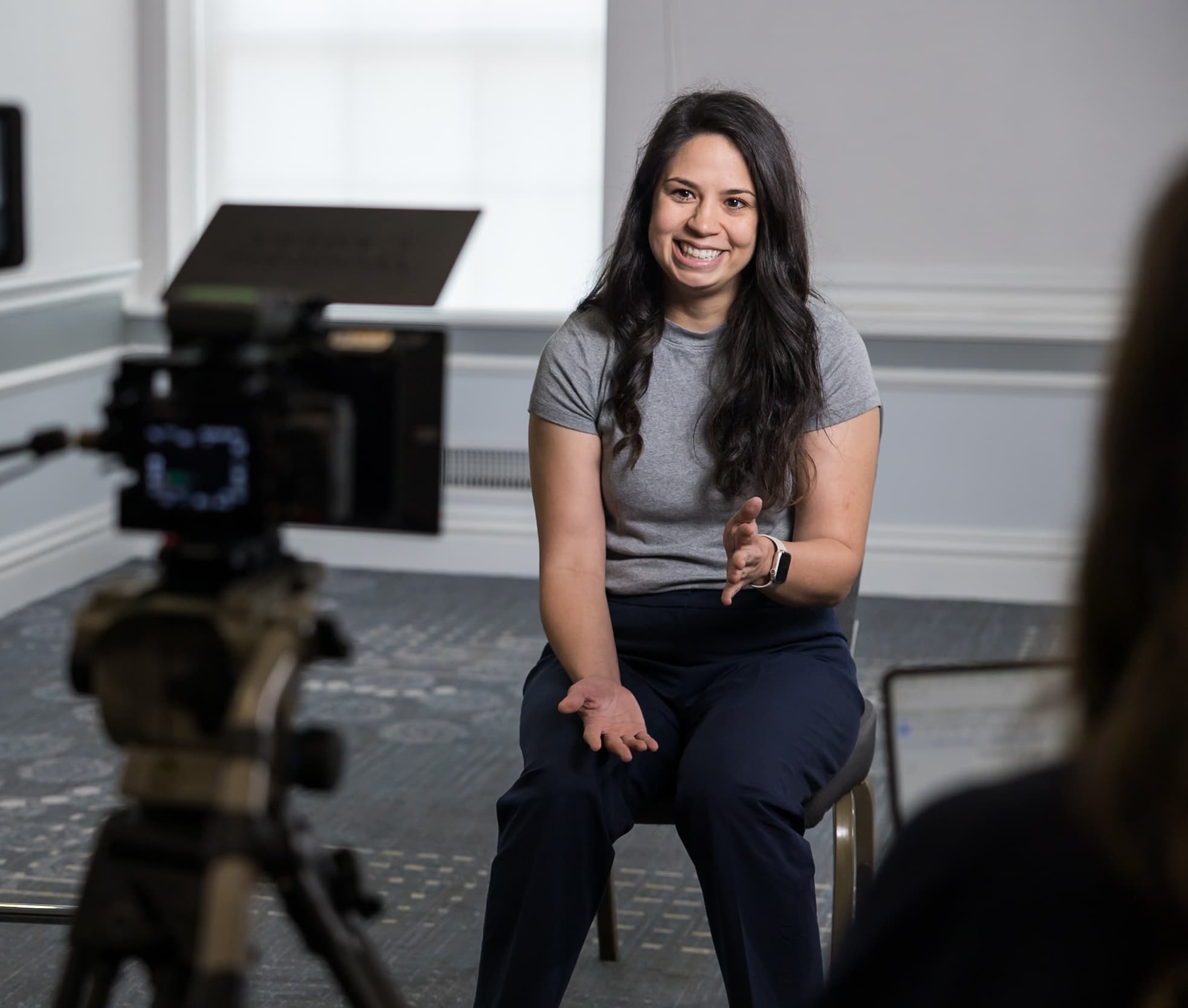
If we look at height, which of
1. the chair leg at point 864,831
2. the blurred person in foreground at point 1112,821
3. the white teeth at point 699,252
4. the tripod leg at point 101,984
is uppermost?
the white teeth at point 699,252

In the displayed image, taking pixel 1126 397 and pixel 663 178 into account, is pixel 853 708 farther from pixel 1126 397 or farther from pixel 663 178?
pixel 1126 397

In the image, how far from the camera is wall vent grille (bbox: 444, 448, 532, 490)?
14.8ft

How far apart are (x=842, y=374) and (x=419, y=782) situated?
1.35 m

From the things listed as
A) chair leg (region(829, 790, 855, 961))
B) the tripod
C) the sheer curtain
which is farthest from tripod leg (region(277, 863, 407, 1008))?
the sheer curtain

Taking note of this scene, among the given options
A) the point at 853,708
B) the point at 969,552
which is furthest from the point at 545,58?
the point at 853,708

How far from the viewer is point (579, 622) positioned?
177 cm

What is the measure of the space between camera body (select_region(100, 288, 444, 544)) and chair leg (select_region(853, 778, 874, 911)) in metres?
1.08

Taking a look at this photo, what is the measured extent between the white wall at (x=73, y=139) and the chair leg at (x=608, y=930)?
243 centimetres

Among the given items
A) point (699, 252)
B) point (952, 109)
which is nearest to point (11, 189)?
point (699, 252)

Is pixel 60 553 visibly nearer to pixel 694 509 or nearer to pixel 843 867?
pixel 694 509

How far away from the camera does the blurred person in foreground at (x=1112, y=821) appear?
1.98ft

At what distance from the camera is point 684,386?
1.87m

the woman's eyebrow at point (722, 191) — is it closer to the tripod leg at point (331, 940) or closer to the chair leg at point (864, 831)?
the chair leg at point (864, 831)

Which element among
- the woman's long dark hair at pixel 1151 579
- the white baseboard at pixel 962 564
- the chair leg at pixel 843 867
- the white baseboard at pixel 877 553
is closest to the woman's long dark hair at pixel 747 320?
the chair leg at pixel 843 867
